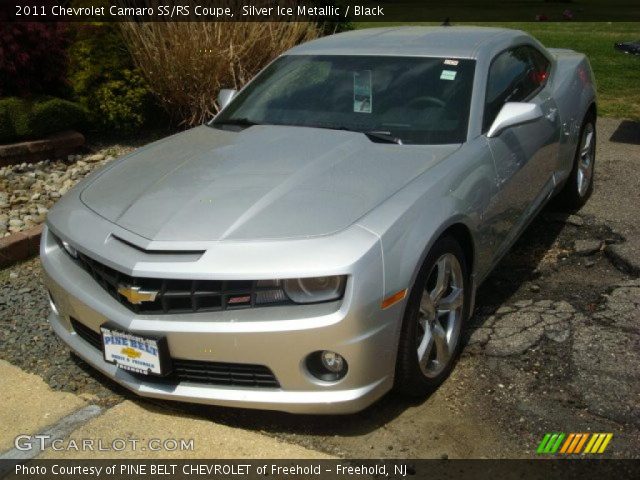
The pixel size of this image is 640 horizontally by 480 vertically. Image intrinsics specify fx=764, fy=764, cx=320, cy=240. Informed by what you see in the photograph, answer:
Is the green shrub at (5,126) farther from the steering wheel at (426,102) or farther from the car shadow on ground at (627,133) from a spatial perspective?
the car shadow on ground at (627,133)

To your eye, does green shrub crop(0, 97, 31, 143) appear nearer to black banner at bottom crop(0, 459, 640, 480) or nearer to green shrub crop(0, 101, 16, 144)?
green shrub crop(0, 101, 16, 144)

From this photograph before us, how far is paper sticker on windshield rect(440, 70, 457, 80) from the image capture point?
13.4 feet

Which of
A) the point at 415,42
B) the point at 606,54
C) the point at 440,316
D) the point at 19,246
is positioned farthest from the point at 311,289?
the point at 606,54

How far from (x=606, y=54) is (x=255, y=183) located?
37.8 feet

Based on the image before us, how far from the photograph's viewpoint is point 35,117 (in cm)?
659

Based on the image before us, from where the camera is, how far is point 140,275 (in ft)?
9.71

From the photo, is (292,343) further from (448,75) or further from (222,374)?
(448,75)

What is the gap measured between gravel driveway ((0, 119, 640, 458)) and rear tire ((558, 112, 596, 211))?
1.44ft

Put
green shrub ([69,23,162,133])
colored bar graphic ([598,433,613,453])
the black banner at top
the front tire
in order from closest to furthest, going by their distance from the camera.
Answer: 1. colored bar graphic ([598,433,613,453])
2. the front tire
3. the black banner at top
4. green shrub ([69,23,162,133])

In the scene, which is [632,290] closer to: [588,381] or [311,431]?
[588,381]

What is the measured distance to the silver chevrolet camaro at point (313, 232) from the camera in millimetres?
2885

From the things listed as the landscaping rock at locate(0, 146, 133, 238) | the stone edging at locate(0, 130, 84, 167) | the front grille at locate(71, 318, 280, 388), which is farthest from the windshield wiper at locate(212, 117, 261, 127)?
the stone edging at locate(0, 130, 84, 167)

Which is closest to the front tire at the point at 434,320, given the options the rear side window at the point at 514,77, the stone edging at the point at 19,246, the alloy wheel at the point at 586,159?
the rear side window at the point at 514,77

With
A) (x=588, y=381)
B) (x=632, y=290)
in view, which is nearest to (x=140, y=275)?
(x=588, y=381)
